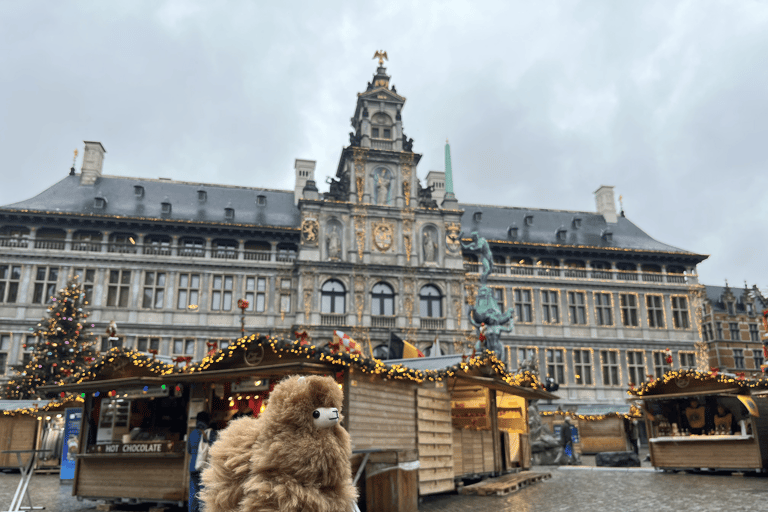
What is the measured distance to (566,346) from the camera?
34219 mm

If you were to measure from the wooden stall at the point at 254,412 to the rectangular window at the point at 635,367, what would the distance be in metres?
23.2

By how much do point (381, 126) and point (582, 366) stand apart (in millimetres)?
17497

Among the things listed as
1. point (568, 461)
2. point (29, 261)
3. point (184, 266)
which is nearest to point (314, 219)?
point (184, 266)

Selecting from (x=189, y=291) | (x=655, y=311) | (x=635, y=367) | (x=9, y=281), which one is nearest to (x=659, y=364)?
(x=635, y=367)

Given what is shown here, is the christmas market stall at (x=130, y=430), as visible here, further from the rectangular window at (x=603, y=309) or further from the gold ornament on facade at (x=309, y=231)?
the rectangular window at (x=603, y=309)

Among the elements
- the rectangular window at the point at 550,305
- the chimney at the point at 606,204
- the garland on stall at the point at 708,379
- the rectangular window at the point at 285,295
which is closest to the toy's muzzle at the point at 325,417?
the garland on stall at the point at 708,379

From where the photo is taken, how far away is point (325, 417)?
11.4ft

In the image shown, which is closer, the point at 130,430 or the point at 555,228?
the point at 130,430

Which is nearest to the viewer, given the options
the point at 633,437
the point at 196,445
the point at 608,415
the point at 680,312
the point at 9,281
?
the point at 196,445

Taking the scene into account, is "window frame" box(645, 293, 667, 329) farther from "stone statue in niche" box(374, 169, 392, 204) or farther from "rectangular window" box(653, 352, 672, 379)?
"stone statue in niche" box(374, 169, 392, 204)

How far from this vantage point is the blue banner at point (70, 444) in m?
15.7

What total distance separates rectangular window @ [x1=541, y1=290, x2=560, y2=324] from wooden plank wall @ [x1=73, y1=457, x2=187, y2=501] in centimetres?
2709

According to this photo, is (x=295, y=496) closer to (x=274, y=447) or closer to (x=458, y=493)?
(x=274, y=447)

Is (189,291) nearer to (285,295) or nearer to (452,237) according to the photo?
(285,295)
